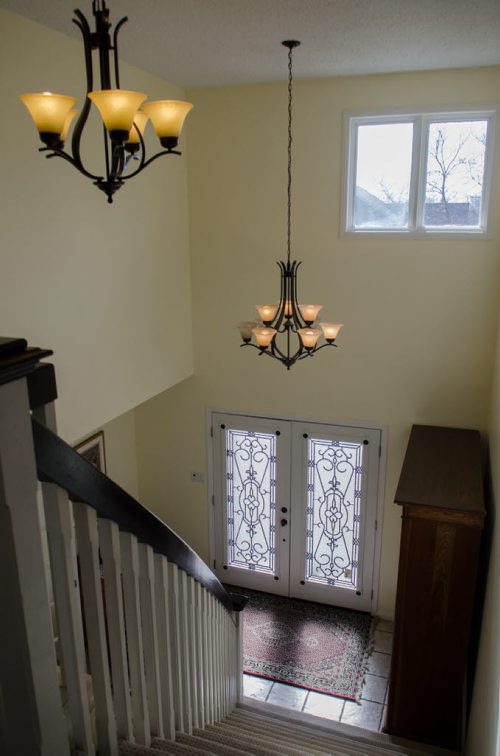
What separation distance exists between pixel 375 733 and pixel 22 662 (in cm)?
430

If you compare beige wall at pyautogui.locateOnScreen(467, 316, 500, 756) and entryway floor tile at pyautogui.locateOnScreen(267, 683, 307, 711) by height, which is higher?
beige wall at pyautogui.locateOnScreen(467, 316, 500, 756)

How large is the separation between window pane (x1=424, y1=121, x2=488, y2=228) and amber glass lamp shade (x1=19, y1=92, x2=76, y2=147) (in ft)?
11.7

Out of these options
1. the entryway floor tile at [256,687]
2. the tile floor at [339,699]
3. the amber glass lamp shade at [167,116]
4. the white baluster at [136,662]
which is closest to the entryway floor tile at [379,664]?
the tile floor at [339,699]

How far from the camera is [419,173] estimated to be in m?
5.10

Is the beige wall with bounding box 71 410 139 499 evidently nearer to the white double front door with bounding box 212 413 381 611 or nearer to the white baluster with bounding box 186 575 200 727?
the white double front door with bounding box 212 413 381 611

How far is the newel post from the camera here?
1.10m

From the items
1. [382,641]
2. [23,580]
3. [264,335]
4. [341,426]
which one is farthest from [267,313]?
[382,641]

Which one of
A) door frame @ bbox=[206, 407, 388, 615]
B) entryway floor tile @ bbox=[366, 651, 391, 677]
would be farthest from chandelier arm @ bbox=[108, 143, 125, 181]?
entryway floor tile @ bbox=[366, 651, 391, 677]

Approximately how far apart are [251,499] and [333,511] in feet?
2.87

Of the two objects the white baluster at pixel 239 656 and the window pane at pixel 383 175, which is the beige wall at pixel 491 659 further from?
the window pane at pixel 383 175

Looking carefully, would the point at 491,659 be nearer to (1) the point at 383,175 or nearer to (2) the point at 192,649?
(2) the point at 192,649

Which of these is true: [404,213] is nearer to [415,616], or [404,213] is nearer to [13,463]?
[415,616]

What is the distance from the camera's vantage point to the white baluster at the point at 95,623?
1.54 metres

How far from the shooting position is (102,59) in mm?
2410
